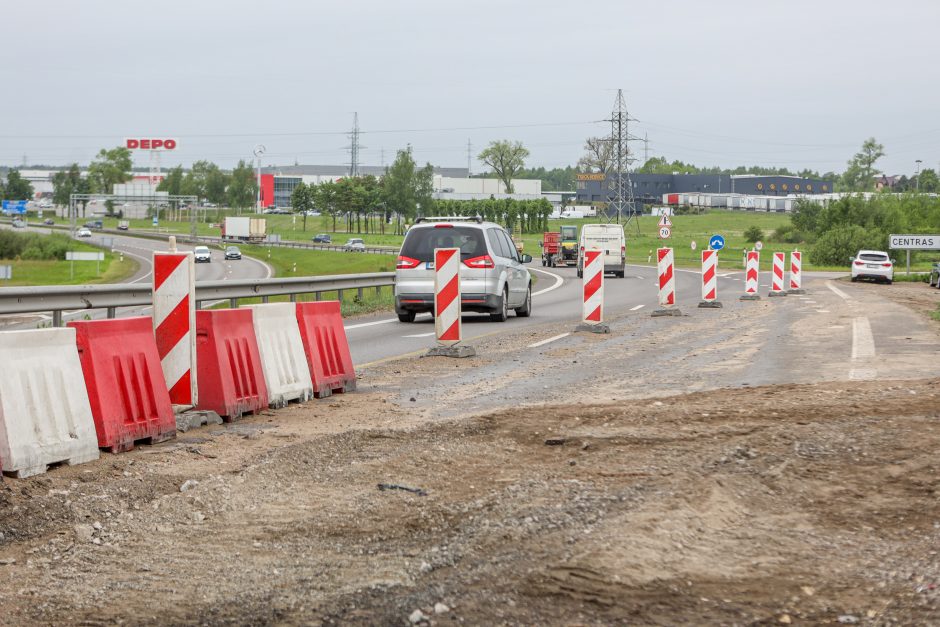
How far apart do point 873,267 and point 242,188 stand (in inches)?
5601

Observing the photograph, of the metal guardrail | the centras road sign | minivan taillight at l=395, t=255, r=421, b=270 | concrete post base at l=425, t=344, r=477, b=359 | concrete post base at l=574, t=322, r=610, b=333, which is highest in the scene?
minivan taillight at l=395, t=255, r=421, b=270

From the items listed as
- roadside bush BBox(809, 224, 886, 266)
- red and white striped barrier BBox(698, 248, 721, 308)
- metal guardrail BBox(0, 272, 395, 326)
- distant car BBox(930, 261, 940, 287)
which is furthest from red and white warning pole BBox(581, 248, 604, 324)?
roadside bush BBox(809, 224, 886, 266)

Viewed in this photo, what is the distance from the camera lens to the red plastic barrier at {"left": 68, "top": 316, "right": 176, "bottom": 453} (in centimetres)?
759

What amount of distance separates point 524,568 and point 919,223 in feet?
328

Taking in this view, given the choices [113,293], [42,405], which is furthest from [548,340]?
[42,405]

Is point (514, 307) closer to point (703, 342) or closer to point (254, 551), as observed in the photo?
point (703, 342)

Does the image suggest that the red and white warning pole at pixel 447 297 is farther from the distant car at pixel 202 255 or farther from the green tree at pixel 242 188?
the green tree at pixel 242 188

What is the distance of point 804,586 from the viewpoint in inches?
182

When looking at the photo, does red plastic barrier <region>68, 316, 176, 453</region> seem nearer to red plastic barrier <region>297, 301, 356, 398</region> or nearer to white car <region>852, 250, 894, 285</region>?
red plastic barrier <region>297, 301, 356, 398</region>

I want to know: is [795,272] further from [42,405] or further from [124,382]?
[42,405]

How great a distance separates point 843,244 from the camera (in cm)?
7825

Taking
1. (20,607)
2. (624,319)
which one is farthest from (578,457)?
(624,319)

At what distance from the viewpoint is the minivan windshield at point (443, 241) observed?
21.5 metres

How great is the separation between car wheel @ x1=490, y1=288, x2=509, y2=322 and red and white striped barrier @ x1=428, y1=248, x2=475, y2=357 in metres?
6.98
